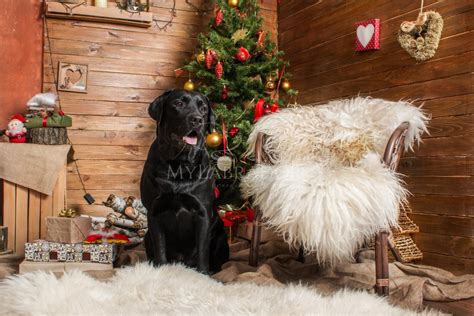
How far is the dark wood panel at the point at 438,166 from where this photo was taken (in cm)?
238

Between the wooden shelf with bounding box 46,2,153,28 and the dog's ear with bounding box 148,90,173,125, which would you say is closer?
the dog's ear with bounding box 148,90,173,125

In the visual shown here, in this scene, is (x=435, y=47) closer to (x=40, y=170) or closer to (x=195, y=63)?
(x=195, y=63)

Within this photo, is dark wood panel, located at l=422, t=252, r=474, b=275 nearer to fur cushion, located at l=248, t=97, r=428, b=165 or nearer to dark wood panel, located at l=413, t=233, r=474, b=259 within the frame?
dark wood panel, located at l=413, t=233, r=474, b=259

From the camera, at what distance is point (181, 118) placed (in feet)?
6.66

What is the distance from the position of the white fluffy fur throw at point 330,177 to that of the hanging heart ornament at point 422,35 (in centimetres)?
51

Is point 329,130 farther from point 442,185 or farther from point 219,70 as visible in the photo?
point 219,70

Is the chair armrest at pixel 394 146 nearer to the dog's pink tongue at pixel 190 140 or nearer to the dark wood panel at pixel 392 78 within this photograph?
the dark wood panel at pixel 392 78

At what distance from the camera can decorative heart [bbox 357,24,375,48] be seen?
297 centimetres

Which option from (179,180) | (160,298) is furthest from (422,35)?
(160,298)

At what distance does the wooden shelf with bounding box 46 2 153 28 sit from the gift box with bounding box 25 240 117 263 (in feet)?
5.75

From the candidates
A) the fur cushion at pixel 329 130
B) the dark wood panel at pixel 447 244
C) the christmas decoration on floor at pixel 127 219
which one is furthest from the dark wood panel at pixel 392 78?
the christmas decoration on floor at pixel 127 219

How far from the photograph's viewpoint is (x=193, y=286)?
68.6 inches

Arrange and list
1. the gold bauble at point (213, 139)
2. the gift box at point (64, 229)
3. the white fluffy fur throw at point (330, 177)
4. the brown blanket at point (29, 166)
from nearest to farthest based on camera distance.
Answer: the white fluffy fur throw at point (330, 177) → the gift box at point (64, 229) → the brown blanket at point (29, 166) → the gold bauble at point (213, 139)

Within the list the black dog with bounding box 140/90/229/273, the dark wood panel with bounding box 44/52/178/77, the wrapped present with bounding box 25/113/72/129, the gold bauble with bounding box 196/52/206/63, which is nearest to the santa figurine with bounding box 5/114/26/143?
the wrapped present with bounding box 25/113/72/129
